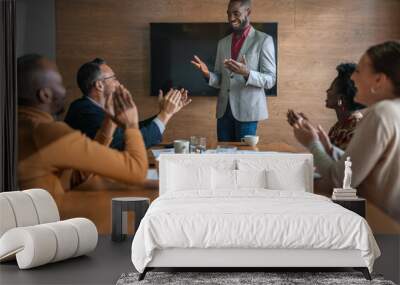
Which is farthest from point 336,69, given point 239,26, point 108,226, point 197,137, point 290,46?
point 108,226

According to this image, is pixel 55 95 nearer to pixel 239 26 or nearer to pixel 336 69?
pixel 239 26

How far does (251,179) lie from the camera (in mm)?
7008

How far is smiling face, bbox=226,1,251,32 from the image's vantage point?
7.72m

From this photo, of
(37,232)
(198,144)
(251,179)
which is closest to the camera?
(37,232)

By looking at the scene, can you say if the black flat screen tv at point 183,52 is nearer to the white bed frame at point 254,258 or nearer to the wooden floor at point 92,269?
the wooden floor at point 92,269

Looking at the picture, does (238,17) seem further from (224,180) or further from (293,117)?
(224,180)

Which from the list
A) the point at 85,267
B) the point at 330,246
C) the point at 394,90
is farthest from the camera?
the point at 394,90

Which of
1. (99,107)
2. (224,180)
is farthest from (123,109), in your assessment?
(224,180)

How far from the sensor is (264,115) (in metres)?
7.77

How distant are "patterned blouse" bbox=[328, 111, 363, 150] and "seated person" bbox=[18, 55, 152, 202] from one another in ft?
7.00

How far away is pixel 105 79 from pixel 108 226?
5.46ft

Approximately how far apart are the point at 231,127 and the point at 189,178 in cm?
92

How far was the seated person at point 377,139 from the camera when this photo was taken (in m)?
7.54

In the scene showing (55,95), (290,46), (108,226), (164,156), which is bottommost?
(108,226)
